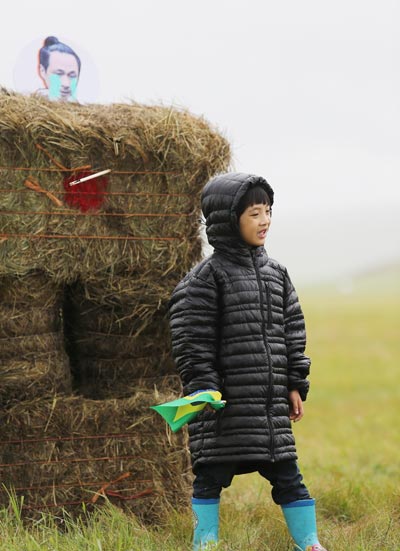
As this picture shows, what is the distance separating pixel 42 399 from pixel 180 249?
1.20 meters

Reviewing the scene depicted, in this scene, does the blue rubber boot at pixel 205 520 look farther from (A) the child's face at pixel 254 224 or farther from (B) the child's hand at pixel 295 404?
(A) the child's face at pixel 254 224

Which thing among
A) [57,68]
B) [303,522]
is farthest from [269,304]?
[57,68]

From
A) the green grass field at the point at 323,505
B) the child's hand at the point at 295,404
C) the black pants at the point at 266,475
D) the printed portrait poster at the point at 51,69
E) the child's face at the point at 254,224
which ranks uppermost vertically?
the printed portrait poster at the point at 51,69

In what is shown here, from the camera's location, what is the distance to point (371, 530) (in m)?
5.28

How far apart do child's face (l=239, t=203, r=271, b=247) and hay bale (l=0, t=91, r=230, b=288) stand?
3.41 ft

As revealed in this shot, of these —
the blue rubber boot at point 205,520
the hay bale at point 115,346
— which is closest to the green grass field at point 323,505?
the blue rubber boot at point 205,520

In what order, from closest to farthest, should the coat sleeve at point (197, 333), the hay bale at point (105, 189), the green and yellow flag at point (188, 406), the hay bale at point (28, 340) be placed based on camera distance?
the green and yellow flag at point (188, 406) < the coat sleeve at point (197, 333) < the hay bale at point (105, 189) < the hay bale at point (28, 340)

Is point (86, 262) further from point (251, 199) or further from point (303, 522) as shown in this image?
point (303, 522)

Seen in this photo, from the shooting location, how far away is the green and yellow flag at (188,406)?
4398 mm

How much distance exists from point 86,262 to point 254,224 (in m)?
1.30

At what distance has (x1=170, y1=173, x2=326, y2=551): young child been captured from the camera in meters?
4.62

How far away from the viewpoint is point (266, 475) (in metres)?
4.80

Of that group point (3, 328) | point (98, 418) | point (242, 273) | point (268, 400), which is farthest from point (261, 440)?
point (3, 328)

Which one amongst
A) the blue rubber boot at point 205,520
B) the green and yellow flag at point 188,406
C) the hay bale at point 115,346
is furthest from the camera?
the hay bale at point 115,346
